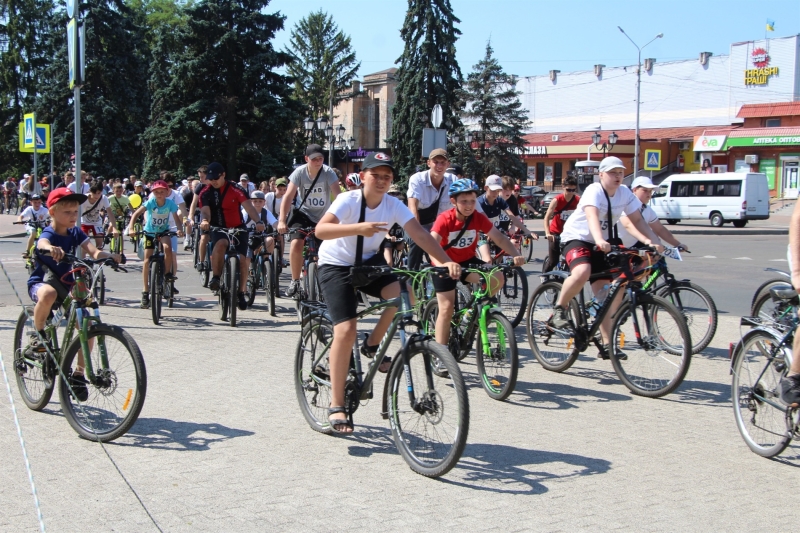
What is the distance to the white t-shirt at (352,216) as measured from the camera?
538 cm

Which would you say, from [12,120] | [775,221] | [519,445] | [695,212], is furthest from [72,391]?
[12,120]

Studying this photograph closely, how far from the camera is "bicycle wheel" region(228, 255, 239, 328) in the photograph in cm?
1013

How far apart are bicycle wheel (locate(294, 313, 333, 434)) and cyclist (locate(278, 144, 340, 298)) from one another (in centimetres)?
399

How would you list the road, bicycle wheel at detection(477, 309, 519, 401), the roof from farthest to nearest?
the roof
bicycle wheel at detection(477, 309, 519, 401)
the road

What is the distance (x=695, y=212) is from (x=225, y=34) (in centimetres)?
2558

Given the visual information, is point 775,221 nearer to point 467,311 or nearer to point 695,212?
point 695,212

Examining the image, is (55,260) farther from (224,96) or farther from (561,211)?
(224,96)

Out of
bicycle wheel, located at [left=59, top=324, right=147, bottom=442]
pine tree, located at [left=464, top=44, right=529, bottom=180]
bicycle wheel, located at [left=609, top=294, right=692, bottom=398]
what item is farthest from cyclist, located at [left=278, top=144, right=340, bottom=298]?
pine tree, located at [left=464, top=44, right=529, bottom=180]

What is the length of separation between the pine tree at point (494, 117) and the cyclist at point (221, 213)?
40.0m

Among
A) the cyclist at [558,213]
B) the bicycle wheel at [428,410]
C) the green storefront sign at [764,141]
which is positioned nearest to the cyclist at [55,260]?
the bicycle wheel at [428,410]

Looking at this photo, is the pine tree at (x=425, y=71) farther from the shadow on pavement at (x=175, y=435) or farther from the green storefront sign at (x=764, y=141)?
the shadow on pavement at (x=175, y=435)

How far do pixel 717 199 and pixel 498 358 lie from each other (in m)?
33.6

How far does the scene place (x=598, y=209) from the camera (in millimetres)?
7449

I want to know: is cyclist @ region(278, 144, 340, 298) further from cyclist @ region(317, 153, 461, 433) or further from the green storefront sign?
the green storefront sign
